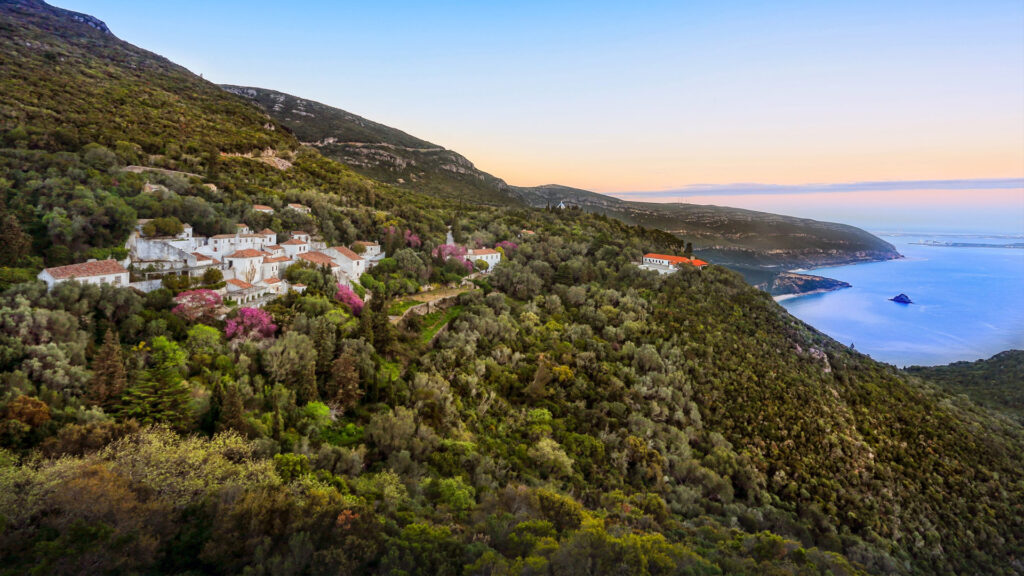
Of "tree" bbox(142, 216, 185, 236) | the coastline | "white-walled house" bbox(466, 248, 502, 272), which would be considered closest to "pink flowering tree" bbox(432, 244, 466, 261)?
"white-walled house" bbox(466, 248, 502, 272)

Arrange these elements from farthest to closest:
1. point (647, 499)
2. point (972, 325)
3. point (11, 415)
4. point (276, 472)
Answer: point (972, 325)
point (647, 499)
point (276, 472)
point (11, 415)

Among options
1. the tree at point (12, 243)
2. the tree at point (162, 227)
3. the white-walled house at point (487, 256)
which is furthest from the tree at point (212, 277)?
the white-walled house at point (487, 256)

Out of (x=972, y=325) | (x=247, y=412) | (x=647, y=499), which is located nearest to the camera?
(x=247, y=412)

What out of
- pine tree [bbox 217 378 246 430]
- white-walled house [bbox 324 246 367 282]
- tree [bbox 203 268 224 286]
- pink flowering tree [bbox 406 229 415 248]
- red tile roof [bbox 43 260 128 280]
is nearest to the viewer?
pine tree [bbox 217 378 246 430]

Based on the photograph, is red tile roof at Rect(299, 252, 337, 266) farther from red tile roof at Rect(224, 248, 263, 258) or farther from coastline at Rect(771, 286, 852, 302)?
coastline at Rect(771, 286, 852, 302)

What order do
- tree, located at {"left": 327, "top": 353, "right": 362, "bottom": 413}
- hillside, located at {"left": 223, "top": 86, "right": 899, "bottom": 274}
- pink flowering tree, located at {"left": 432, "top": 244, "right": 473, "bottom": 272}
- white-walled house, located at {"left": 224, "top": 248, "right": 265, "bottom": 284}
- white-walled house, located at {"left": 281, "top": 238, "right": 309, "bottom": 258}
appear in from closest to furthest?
tree, located at {"left": 327, "top": 353, "right": 362, "bottom": 413} → white-walled house, located at {"left": 224, "top": 248, "right": 265, "bottom": 284} → white-walled house, located at {"left": 281, "top": 238, "right": 309, "bottom": 258} → pink flowering tree, located at {"left": 432, "top": 244, "right": 473, "bottom": 272} → hillside, located at {"left": 223, "top": 86, "right": 899, "bottom": 274}

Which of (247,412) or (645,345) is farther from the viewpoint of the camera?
(645,345)

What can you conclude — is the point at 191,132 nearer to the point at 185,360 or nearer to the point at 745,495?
the point at 185,360

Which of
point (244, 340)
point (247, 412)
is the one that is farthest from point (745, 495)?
point (244, 340)
